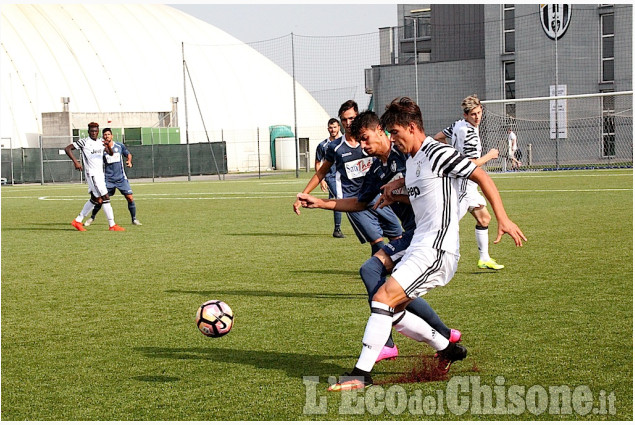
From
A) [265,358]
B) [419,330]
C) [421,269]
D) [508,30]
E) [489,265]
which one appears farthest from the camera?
[508,30]

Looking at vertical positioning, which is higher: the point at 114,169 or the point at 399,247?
the point at 114,169

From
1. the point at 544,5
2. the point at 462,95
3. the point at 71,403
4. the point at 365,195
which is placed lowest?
the point at 71,403

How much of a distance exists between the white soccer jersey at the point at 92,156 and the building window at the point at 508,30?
31.2 metres

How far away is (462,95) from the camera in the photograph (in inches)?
1828

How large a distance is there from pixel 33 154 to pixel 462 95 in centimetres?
2340

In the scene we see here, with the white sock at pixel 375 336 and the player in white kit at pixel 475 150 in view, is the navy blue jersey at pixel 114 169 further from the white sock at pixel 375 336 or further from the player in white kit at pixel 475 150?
the white sock at pixel 375 336

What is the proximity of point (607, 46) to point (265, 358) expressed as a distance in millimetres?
39310

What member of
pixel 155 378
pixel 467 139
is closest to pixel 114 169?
pixel 467 139

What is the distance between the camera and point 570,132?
127 ft

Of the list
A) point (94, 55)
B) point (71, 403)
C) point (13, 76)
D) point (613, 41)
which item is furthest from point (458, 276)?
point (94, 55)

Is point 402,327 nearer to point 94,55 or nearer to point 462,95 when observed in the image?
point 462,95

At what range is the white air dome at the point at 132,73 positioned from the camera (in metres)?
52.6

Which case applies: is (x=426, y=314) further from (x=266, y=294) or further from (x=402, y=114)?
(x=266, y=294)

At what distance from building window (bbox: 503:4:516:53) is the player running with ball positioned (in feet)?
133
